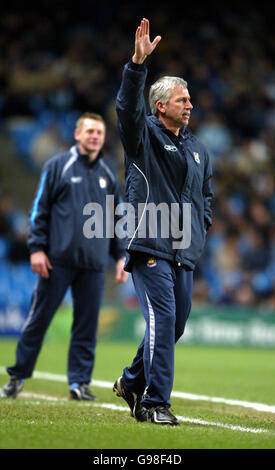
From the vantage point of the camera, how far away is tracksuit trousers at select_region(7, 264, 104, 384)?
780cm

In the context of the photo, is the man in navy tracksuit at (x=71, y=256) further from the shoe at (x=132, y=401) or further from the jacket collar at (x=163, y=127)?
the jacket collar at (x=163, y=127)

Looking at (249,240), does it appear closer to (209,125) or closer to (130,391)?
(209,125)

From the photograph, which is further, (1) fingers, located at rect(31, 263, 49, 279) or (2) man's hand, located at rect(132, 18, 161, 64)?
(1) fingers, located at rect(31, 263, 49, 279)

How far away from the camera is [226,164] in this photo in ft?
64.0

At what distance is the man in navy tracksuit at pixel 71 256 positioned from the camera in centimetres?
780

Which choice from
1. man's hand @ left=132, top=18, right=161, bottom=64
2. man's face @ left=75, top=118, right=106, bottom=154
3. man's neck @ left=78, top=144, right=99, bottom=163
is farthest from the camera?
man's neck @ left=78, top=144, right=99, bottom=163

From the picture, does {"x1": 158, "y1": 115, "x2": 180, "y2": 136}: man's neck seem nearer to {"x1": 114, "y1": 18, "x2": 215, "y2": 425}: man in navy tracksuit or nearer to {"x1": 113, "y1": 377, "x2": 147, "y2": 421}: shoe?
{"x1": 114, "y1": 18, "x2": 215, "y2": 425}: man in navy tracksuit

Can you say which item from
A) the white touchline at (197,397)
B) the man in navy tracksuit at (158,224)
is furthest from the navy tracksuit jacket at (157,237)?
the white touchline at (197,397)

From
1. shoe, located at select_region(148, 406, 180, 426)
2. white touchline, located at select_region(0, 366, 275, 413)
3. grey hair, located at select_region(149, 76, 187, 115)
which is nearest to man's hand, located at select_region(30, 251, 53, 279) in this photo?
white touchline, located at select_region(0, 366, 275, 413)

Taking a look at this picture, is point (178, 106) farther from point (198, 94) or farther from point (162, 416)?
point (198, 94)

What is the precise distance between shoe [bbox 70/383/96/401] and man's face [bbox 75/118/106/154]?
222 centimetres

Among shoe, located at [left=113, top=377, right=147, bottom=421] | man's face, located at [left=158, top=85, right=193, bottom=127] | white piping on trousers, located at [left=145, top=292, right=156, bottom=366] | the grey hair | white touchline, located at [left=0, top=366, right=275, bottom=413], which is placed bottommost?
white touchline, located at [left=0, top=366, right=275, bottom=413]

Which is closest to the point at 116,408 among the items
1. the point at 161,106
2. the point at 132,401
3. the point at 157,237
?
the point at 132,401

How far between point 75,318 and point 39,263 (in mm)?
711
